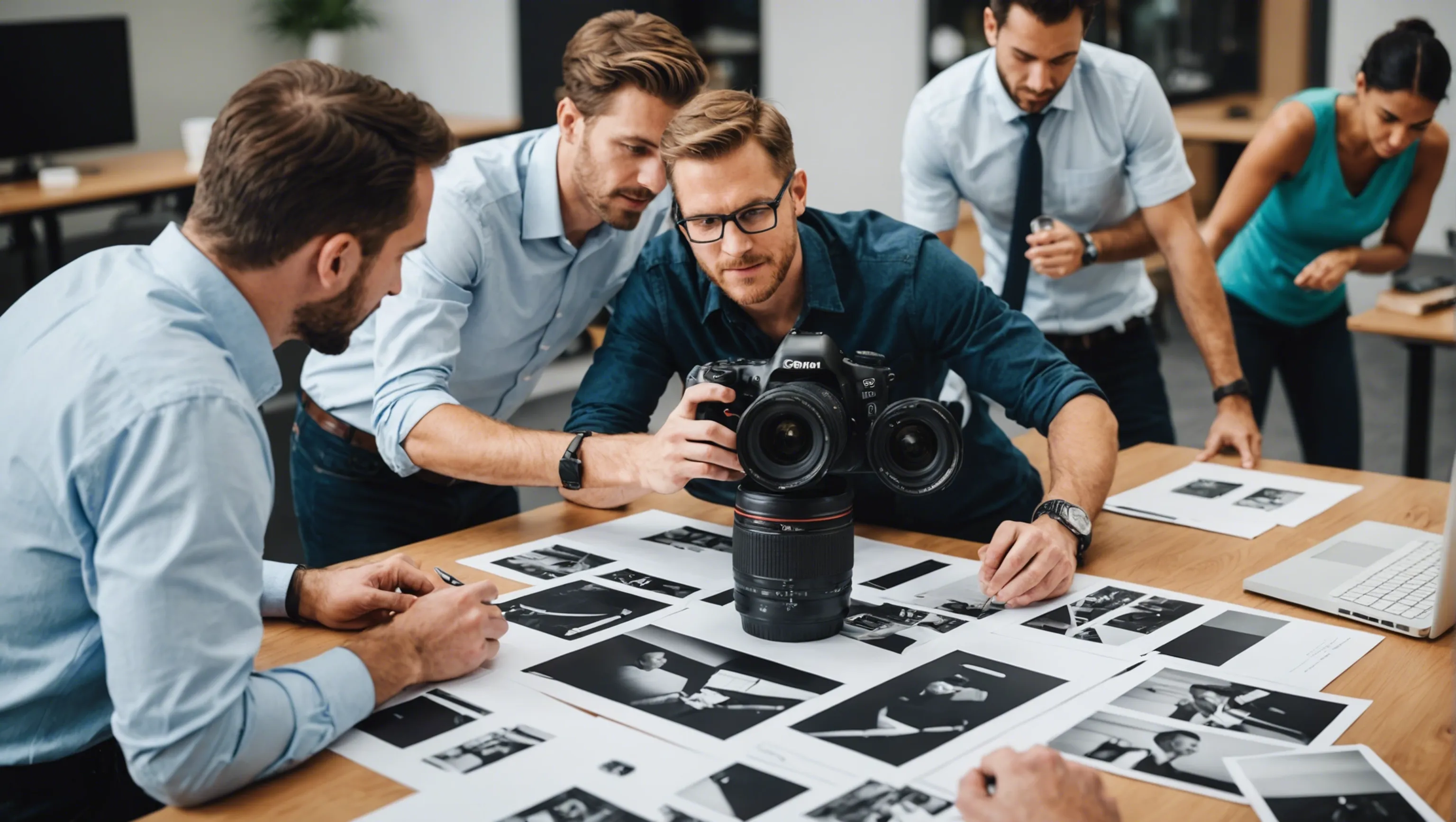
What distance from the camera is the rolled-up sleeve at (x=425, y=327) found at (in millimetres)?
2033

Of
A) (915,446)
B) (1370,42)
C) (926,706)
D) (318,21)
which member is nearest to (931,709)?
(926,706)

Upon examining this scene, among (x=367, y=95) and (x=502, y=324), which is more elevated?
(x=367, y=95)

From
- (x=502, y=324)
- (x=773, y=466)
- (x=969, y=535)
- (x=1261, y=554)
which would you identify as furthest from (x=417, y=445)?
(x=1261, y=554)

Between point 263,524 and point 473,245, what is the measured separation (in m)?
0.98

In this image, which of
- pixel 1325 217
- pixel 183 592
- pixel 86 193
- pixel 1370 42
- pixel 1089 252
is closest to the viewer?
pixel 183 592

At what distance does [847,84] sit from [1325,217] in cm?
403

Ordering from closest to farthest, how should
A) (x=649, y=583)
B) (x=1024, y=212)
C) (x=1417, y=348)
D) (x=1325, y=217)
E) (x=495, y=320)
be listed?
(x=649, y=583) < (x=495, y=320) < (x=1024, y=212) < (x=1325, y=217) < (x=1417, y=348)

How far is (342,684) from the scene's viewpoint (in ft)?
4.31

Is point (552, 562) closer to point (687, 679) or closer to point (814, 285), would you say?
point (687, 679)

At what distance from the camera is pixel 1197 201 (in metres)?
7.26

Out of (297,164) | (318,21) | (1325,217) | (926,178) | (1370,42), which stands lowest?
(1325,217)

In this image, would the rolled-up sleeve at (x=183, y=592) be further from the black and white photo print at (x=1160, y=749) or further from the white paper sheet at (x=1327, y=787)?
the white paper sheet at (x=1327, y=787)

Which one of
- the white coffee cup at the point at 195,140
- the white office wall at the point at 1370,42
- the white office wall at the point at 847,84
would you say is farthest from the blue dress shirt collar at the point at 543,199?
the white office wall at the point at 1370,42

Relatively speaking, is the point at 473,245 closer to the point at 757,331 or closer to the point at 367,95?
the point at 757,331
